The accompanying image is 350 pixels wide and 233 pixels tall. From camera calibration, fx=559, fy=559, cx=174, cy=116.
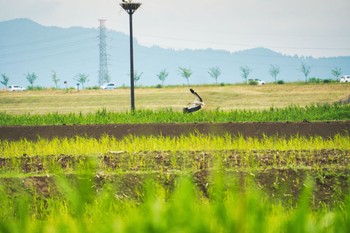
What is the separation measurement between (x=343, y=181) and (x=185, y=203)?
22.8 feet

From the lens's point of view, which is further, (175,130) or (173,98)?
(173,98)

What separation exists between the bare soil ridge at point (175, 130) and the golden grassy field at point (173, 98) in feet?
95.0

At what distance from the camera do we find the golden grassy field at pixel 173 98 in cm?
4806

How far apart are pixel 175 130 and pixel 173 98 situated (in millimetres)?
37656

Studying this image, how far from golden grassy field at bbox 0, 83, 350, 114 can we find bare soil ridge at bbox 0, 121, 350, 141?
29.0 metres

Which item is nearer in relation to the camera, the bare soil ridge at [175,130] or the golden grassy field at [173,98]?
the bare soil ridge at [175,130]

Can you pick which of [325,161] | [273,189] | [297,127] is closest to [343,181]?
[273,189]

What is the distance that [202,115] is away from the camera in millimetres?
19891

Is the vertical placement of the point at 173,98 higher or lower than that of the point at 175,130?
lower

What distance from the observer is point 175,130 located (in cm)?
1669

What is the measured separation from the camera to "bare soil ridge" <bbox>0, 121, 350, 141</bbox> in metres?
15.9

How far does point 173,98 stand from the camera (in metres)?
54.3

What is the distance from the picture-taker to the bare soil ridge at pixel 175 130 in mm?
15945

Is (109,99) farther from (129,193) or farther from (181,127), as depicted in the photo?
(129,193)
